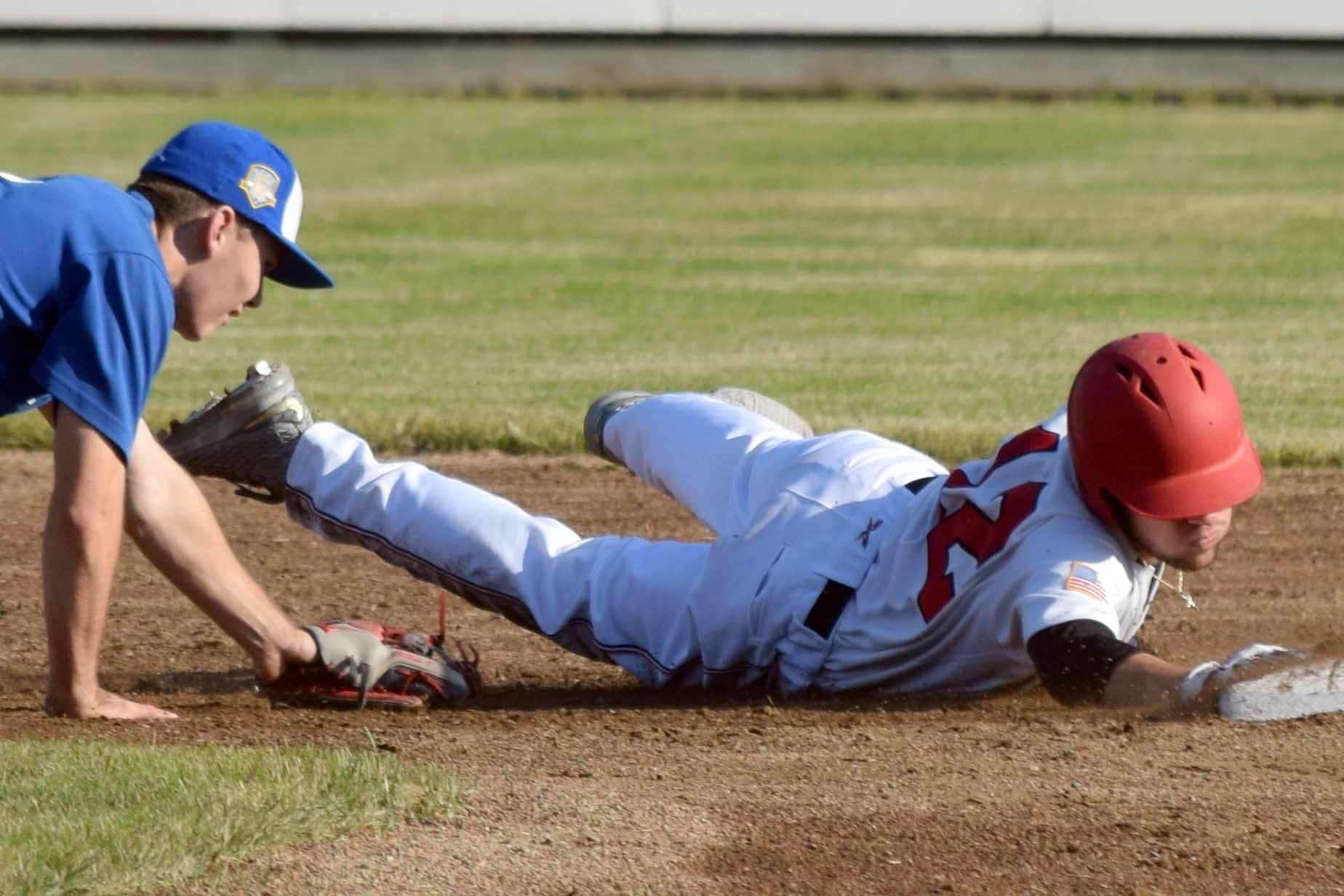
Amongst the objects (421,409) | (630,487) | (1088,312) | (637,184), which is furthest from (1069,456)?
(637,184)

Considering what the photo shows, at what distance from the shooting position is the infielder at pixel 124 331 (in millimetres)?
3848

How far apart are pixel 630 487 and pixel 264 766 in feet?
11.9

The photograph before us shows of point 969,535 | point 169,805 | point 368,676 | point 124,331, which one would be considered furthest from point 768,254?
point 169,805

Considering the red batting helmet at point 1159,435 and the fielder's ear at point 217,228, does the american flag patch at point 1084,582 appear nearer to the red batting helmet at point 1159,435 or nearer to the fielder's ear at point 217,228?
the red batting helmet at point 1159,435

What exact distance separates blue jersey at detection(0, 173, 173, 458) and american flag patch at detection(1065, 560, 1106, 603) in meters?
1.84

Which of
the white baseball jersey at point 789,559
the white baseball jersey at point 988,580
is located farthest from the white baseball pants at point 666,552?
the white baseball jersey at point 988,580

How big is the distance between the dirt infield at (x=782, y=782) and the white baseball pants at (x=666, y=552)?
0.14 metres

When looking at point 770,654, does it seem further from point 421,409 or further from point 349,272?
point 349,272

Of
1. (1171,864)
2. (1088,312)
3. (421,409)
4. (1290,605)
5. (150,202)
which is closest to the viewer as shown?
(1171,864)

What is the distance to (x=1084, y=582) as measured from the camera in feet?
13.2

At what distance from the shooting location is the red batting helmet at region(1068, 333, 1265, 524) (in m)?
4.04

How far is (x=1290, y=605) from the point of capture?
5766 millimetres

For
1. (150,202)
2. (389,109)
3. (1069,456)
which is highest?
(150,202)

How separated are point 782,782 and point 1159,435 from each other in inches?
40.8
